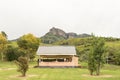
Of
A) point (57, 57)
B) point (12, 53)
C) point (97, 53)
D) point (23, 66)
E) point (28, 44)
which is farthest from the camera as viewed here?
point (28, 44)

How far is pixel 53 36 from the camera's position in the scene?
550 feet

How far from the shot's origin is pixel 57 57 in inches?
2557

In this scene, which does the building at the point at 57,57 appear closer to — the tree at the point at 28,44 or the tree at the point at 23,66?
the tree at the point at 28,44

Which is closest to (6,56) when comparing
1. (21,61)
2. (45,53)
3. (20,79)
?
(45,53)

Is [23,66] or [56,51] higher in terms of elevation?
[56,51]

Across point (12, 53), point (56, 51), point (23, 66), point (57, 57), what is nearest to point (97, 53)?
point (23, 66)

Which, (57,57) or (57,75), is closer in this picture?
(57,75)

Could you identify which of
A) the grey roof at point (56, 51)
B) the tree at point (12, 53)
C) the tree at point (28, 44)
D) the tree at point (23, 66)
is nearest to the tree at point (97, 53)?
the tree at point (23, 66)

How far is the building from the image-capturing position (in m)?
63.2

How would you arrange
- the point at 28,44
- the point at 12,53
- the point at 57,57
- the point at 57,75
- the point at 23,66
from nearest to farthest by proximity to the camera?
the point at 23,66, the point at 57,75, the point at 57,57, the point at 12,53, the point at 28,44

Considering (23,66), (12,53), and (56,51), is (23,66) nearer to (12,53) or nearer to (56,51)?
(56,51)

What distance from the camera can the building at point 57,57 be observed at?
6325cm

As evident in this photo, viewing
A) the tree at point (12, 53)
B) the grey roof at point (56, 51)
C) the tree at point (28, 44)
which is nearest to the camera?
the grey roof at point (56, 51)

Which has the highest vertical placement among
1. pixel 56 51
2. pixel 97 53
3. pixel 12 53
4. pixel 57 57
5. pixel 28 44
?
pixel 28 44
